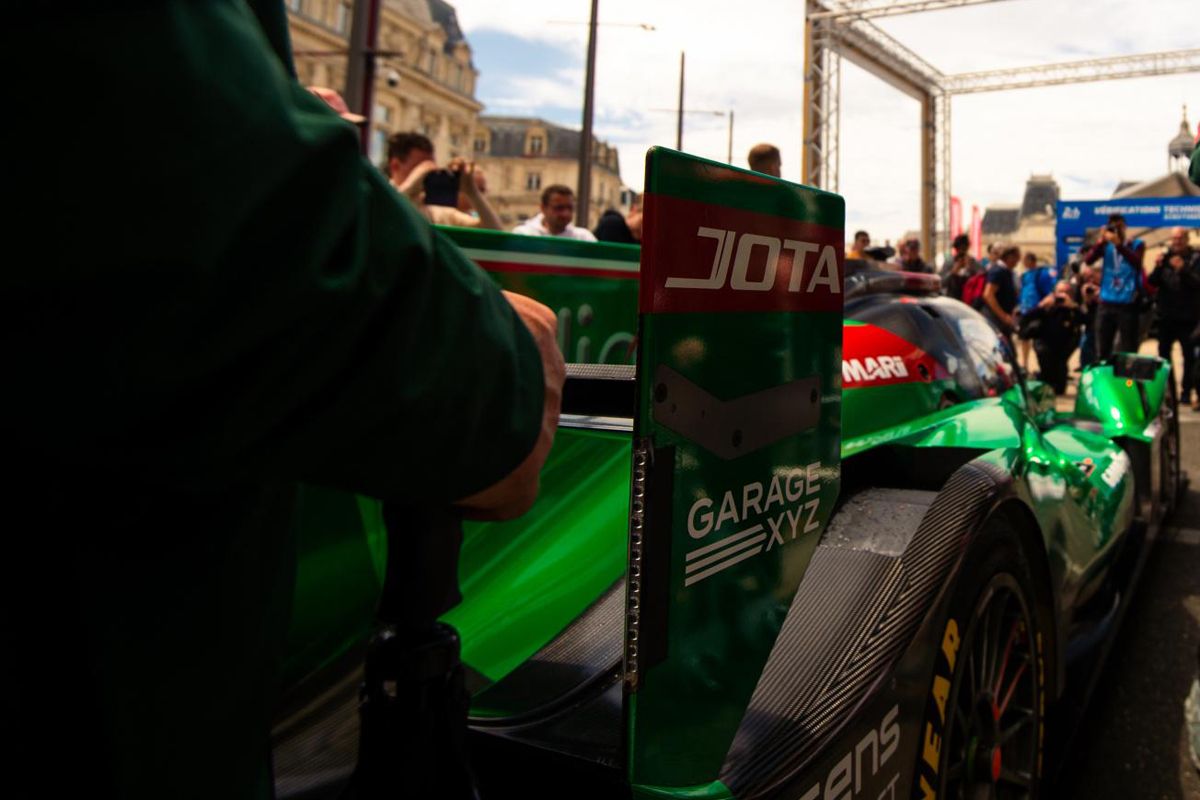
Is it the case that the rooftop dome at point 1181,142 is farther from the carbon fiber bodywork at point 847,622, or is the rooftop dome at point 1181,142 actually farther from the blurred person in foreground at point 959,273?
the carbon fiber bodywork at point 847,622

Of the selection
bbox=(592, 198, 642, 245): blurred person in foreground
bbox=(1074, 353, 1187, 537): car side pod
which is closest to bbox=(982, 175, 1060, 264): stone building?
bbox=(592, 198, 642, 245): blurred person in foreground

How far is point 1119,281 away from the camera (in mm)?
9367

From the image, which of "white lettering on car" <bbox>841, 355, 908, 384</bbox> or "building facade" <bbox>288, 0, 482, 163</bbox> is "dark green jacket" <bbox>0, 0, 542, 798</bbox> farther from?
"building facade" <bbox>288, 0, 482, 163</bbox>

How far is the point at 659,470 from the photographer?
37.4 inches

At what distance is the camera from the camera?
183 inches

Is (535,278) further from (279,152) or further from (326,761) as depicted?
(279,152)

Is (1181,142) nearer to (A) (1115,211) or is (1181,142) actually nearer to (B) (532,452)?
(A) (1115,211)

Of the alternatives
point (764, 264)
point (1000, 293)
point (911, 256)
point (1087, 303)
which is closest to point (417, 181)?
point (764, 264)

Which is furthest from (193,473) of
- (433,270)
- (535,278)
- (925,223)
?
(925,223)

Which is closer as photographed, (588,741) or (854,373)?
(588,741)

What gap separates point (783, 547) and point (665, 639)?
0.28 metres

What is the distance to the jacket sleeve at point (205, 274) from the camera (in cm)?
48

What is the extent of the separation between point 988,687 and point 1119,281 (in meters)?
9.02

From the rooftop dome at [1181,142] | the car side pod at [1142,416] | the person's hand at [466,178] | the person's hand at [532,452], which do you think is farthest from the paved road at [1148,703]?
the rooftop dome at [1181,142]
